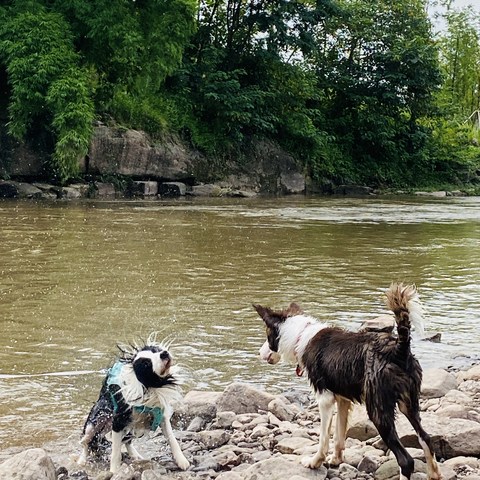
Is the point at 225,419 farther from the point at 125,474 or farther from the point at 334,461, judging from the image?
the point at 125,474

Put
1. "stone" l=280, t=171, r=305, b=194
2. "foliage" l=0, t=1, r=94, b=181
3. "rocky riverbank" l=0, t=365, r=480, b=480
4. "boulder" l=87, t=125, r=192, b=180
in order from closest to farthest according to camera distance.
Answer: "rocky riverbank" l=0, t=365, r=480, b=480, "foliage" l=0, t=1, r=94, b=181, "boulder" l=87, t=125, r=192, b=180, "stone" l=280, t=171, r=305, b=194

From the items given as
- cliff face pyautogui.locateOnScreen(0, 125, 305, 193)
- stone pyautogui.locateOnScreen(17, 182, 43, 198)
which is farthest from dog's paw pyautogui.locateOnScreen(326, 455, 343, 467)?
cliff face pyautogui.locateOnScreen(0, 125, 305, 193)

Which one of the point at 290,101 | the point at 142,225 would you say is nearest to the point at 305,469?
the point at 142,225

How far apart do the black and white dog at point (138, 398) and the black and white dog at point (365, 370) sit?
79 cm

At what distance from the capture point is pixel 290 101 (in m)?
37.4

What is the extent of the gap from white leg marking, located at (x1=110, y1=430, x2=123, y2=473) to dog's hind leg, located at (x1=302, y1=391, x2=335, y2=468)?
1.10m

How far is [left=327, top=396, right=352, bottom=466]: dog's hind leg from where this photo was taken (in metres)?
4.14

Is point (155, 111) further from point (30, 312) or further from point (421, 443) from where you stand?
point (421, 443)

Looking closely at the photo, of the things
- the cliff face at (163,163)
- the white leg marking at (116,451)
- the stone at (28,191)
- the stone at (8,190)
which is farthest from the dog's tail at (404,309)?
the cliff face at (163,163)

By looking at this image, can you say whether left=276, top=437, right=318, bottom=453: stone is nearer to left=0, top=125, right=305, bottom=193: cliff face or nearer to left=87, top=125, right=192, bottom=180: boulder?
left=0, top=125, right=305, bottom=193: cliff face

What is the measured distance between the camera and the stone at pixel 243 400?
16.7ft

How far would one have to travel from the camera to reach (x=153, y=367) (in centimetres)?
416

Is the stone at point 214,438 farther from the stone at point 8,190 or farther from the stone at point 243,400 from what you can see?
the stone at point 8,190

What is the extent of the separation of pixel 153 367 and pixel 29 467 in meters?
0.86
